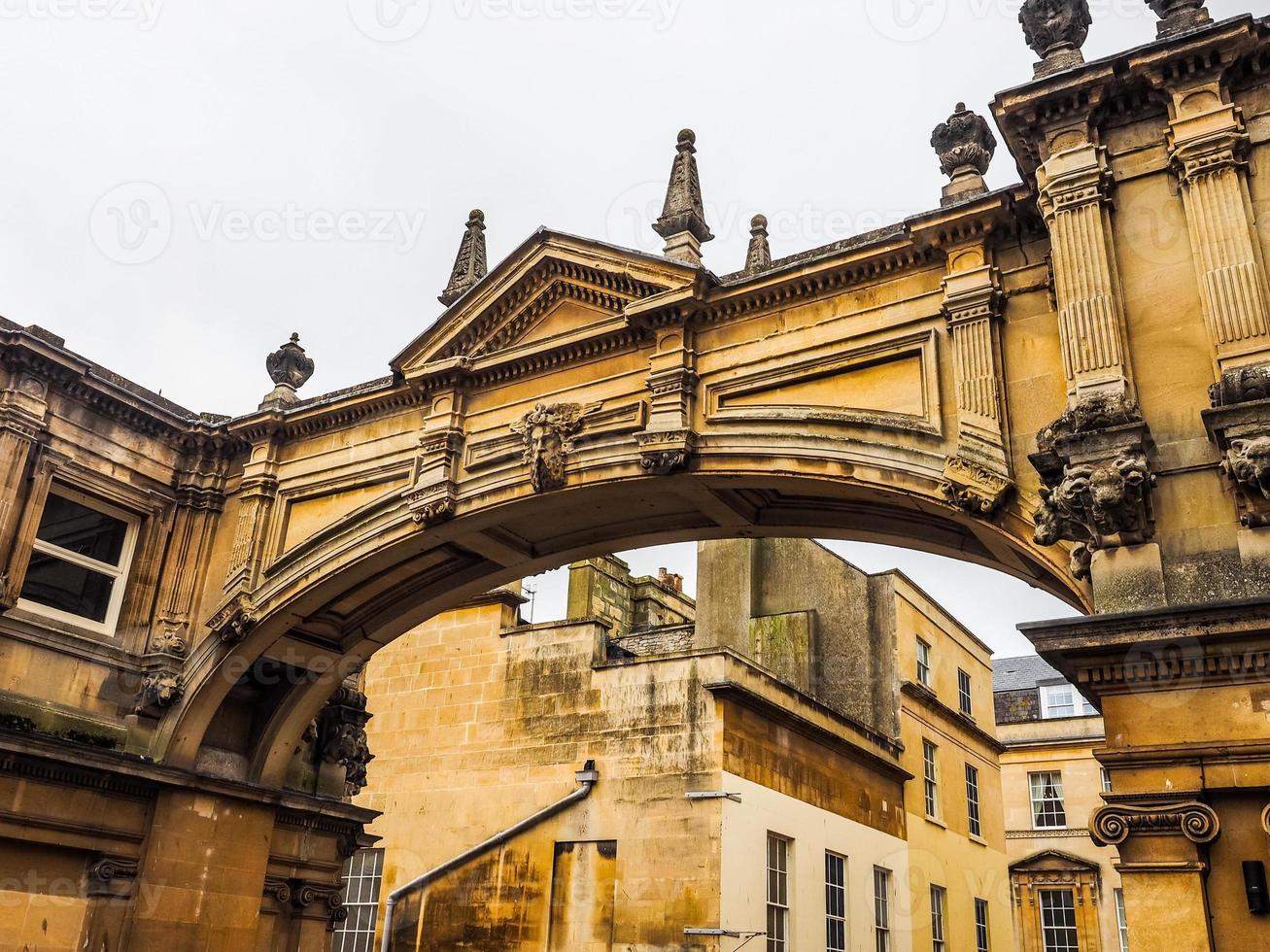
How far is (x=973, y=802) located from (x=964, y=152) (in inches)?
735

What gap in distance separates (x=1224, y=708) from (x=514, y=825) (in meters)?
12.6

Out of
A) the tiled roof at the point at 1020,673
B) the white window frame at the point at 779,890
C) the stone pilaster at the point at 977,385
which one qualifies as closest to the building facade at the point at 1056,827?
the tiled roof at the point at 1020,673

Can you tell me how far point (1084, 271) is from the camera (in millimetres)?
7531

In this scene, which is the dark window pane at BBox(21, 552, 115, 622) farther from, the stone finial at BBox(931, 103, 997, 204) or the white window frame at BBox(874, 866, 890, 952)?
the white window frame at BBox(874, 866, 890, 952)

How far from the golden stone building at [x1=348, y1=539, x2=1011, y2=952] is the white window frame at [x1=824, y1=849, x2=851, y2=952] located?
0.14 ft

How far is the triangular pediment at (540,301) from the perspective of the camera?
411 inches

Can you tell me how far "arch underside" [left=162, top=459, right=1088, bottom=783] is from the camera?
9.02m

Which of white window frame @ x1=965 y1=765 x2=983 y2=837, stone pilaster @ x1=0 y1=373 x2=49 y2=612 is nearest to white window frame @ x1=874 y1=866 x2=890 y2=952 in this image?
white window frame @ x1=965 y1=765 x2=983 y2=837

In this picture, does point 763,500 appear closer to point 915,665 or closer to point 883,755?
point 883,755

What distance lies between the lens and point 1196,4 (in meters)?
7.75

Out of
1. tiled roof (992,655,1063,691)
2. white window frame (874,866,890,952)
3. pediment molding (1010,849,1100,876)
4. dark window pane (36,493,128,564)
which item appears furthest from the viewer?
tiled roof (992,655,1063,691)

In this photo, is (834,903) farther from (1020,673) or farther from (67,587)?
(1020,673)

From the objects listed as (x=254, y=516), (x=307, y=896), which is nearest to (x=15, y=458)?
(x=254, y=516)

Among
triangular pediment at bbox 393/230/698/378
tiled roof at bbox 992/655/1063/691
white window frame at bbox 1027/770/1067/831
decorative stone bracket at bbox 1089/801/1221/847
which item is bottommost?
decorative stone bracket at bbox 1089/801/1221/847
